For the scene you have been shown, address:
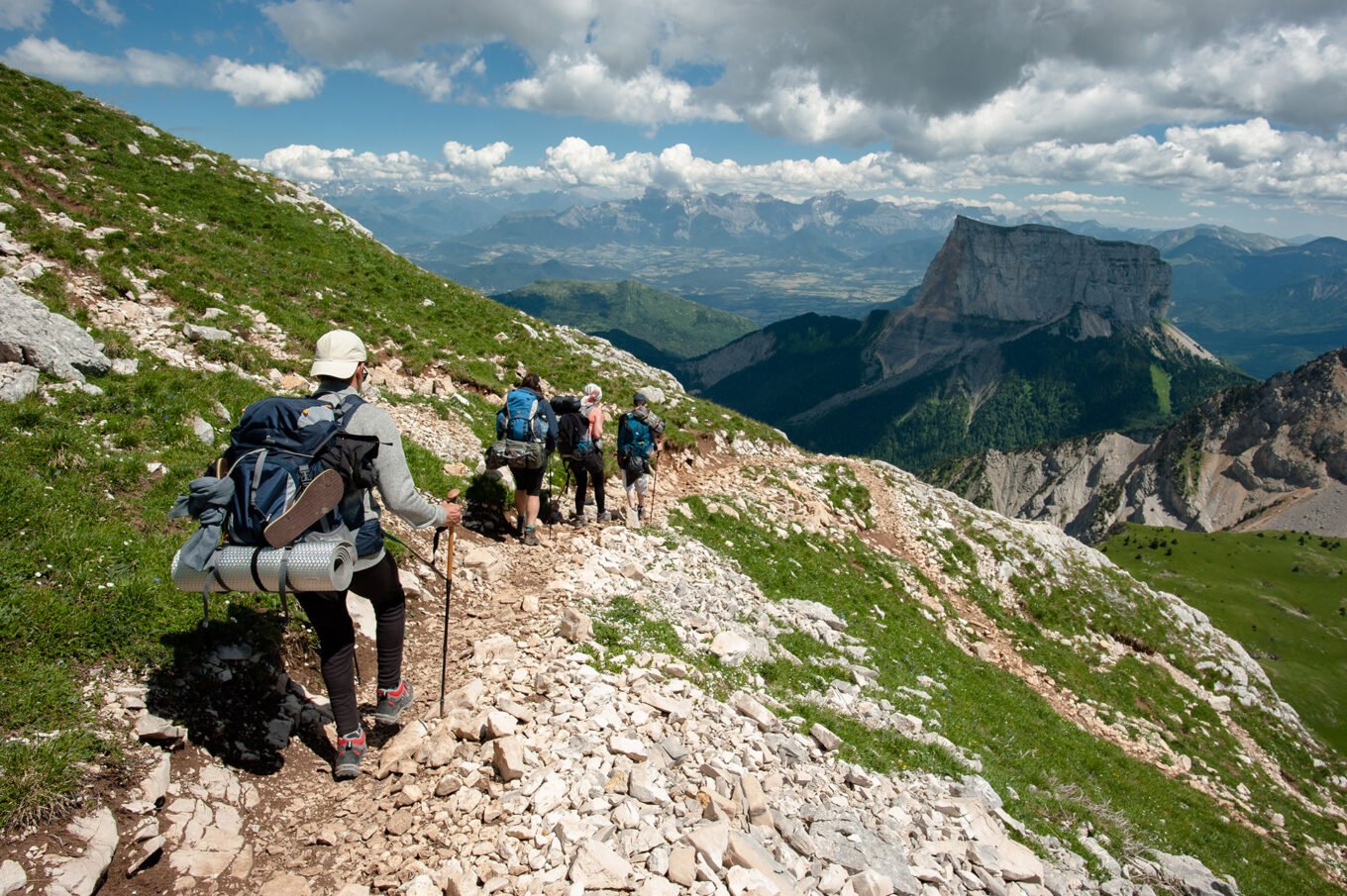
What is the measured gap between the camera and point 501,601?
10602mm

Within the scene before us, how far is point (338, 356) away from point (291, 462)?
1333 millimetres

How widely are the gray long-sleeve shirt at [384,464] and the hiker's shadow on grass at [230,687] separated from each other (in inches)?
87.3

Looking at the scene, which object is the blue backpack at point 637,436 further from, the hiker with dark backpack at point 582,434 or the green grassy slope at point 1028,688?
Result: the green grassy slope at point 1028,688

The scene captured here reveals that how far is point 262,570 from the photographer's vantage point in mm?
5430

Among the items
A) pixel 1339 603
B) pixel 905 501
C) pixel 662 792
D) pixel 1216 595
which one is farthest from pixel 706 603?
pixel 1339 603

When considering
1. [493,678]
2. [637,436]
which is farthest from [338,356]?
[637,436]

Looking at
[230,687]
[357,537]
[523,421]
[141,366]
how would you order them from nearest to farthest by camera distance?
[357,537] → [230,687] → [523,421] → [141,366]

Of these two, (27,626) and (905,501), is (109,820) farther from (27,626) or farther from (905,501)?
(905,501)

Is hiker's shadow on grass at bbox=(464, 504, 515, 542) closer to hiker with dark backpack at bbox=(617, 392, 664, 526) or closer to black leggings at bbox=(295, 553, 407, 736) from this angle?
hiker with dark backpack at bbox=(617, 392, 664, 526)

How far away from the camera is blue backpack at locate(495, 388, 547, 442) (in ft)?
40.1

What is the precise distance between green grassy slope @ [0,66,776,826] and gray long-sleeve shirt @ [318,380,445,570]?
2.78m

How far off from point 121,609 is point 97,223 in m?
18.2

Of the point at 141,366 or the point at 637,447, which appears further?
the point at 637,447

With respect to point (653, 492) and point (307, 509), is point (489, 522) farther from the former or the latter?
point (307, 509)
